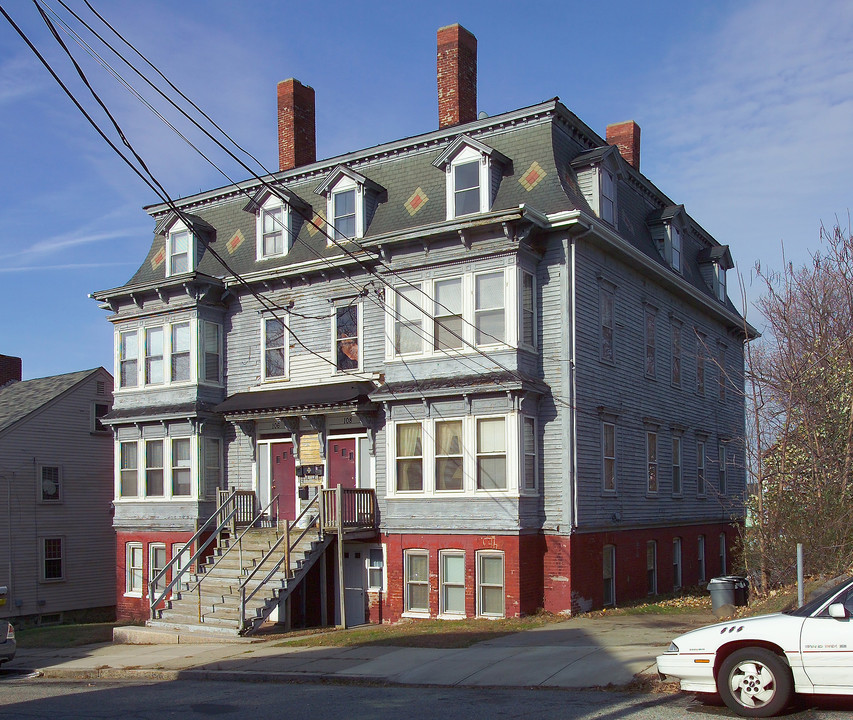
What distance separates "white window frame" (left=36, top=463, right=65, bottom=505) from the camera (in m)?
32.6

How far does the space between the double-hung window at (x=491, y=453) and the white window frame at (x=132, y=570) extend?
11632 millimetres

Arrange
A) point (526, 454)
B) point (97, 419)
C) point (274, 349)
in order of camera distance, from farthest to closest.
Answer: point (97, 419), point (274, 349), point (526, 454)

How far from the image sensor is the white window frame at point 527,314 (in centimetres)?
2094

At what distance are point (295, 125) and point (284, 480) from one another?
10.7 m

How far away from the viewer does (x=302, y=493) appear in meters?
24.8

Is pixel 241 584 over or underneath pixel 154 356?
underneath

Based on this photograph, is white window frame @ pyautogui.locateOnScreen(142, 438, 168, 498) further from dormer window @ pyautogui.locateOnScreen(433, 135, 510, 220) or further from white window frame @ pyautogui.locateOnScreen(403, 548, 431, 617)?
dormer window @ pyautogui.locateOnScreen(433, 135, 510, 220)

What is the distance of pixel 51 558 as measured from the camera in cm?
3266

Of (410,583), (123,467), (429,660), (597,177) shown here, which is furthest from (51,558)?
(597,177)

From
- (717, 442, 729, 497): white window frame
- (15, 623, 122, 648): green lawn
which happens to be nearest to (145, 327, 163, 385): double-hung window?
(15, 623, 122, 648): green lawn

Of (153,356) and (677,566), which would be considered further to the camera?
(677,566)

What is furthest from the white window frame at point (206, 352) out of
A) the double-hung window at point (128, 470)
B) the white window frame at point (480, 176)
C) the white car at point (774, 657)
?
the white car at point (774, 657)

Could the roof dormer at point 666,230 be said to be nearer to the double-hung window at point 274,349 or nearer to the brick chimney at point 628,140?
the brick chimney at point 628,140

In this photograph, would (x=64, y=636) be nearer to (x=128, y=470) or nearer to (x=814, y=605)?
(x=128, y=470)
